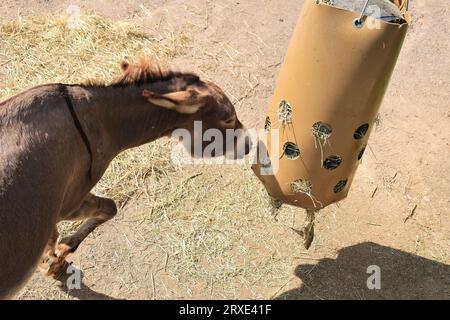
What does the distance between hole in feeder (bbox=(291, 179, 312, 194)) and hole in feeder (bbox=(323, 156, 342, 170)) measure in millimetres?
194

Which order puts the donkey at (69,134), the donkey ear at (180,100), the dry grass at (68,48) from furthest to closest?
1. the dry grass at (68,48)
2. the donkey ear at (180,100)
3. the donkey at (69,134)

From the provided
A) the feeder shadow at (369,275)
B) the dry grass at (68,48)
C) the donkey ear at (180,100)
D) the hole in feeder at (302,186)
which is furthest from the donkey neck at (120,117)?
the dry grass at (68,48)

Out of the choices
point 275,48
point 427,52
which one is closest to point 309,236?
point 275,48

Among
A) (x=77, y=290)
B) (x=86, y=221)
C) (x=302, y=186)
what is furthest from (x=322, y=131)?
(x=77, y=290)

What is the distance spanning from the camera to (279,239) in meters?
5.28

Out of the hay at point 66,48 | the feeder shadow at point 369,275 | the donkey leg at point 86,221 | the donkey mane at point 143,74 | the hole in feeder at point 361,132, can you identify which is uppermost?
the donkey mane at point 143,74

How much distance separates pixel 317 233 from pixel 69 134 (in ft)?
8.99

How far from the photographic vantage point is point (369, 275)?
5039mm

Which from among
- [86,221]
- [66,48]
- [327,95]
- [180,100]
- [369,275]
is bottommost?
[369,275]

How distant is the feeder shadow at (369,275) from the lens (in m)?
4.91

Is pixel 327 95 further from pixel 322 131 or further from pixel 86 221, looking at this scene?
pixel 86 221

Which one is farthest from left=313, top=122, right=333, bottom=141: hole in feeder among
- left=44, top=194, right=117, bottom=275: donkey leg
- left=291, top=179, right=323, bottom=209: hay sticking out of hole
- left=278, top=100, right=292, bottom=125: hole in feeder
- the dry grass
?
the dry grass

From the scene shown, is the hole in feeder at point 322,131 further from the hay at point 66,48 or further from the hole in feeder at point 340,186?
the hay at point 66,48

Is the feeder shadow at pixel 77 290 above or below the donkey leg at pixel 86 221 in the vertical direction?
below
